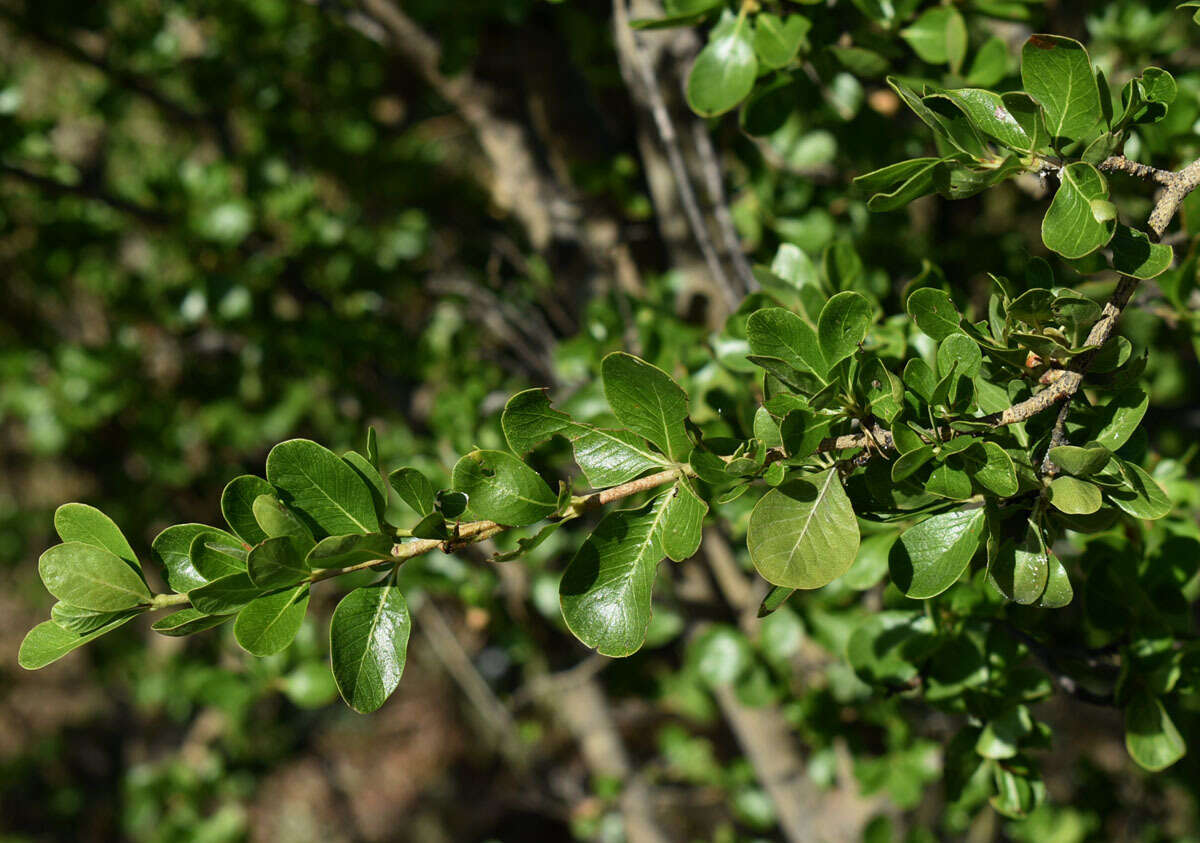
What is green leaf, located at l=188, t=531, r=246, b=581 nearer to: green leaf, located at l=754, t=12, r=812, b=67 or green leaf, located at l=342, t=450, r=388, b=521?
green leaf, located at l=342, t=450, r=388, b=521

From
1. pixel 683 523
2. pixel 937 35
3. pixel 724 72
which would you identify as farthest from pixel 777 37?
pixel 683 523

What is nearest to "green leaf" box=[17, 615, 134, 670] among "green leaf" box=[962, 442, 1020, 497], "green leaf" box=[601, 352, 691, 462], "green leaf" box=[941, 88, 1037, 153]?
"green leaf" box=[601, 352, 691, 462]

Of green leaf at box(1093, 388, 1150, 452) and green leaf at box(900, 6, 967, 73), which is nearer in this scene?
green leaf at box(1093, 388, 1150, 452)

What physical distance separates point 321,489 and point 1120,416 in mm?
602

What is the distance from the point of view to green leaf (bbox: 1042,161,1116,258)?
57cm

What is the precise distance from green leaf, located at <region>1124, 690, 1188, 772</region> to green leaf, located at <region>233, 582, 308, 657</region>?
76 cm

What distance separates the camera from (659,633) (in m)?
1.62

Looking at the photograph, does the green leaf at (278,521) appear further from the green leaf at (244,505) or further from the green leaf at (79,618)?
the green leaf at (79,618)

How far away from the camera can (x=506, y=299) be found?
1.57 metres

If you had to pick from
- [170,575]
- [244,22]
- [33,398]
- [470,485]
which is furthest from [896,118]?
[33,398]

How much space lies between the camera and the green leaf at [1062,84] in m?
0.59

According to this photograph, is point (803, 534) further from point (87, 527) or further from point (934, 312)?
point (87, 527)

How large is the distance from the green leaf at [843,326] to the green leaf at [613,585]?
7.0 inches

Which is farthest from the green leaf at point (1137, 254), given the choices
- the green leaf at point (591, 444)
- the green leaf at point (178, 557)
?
the green leaf at point (178, 557)
